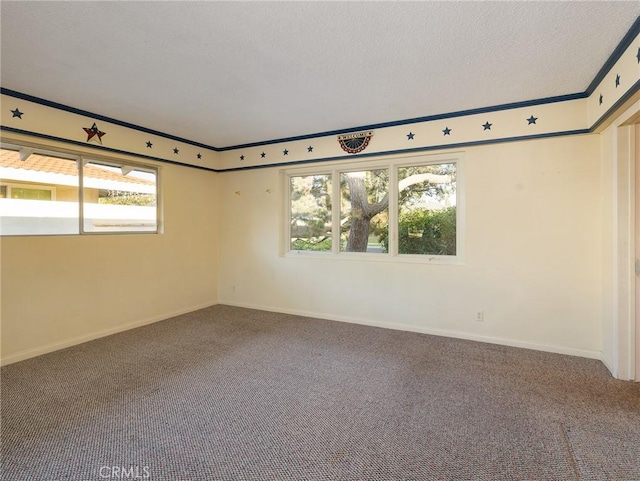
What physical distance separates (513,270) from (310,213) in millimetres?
2687

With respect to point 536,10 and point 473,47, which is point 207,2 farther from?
point 536,10

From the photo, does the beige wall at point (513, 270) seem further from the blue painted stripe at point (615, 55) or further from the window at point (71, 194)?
the window at point (71, 194)

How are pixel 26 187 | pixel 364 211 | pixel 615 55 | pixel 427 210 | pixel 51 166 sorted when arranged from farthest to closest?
pixel 364 211 → pixel 427 210 → pixel 51 166 → pixel 26 187 → pixel 615 55

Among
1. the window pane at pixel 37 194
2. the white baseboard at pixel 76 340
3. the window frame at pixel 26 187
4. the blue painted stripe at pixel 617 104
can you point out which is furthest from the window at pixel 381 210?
the window frame at pixel 26 187

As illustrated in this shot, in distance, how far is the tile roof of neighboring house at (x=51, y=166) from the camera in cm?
303

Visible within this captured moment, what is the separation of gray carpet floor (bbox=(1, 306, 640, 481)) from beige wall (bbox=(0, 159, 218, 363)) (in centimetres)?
34

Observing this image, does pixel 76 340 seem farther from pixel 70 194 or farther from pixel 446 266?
pixel 446 266

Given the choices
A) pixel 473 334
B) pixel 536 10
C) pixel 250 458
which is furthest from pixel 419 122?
pixel 250 458

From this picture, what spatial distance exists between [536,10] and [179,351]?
13.0 feet

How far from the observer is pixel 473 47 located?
7.36 ft

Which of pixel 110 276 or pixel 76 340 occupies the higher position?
pixel 110 276

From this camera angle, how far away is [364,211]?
14.3ft

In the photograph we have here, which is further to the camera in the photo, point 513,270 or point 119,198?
point 119,198

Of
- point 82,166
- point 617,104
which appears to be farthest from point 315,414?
point 82,166
